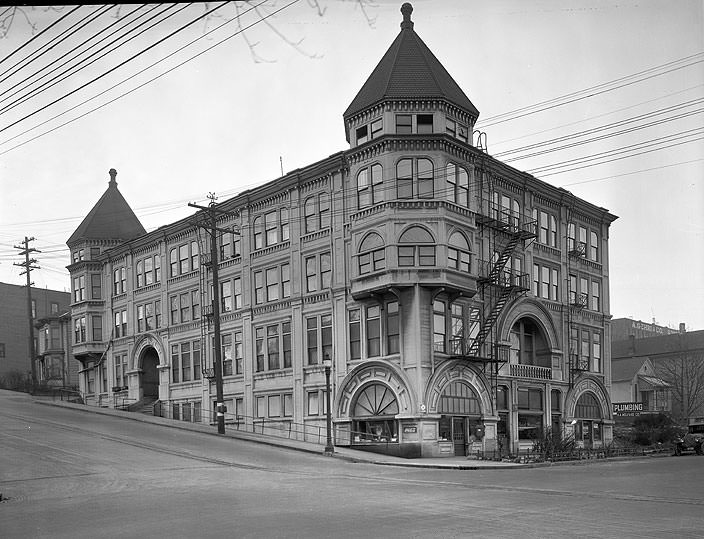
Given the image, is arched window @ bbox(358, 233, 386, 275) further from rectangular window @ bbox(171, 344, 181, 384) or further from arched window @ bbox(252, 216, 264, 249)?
rectangular window @ bbox(171, 344, 181, 384)

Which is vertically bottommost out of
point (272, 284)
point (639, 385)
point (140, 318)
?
point (639, 385)

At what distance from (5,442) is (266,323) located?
670 inches

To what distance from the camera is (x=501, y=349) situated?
145 ft

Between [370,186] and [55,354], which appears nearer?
[370,186]

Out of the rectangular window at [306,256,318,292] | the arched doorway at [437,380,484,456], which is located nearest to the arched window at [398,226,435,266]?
the arched doorway at [437,380,484,456]

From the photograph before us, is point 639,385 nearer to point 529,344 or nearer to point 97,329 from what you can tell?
point 529,344

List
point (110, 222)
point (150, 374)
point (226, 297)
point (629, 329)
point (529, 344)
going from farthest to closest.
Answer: point (629, 329) < point (150, 374) < point (110, 222) < point (226, 297) < point (529, 344)

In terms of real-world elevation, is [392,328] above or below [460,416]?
above

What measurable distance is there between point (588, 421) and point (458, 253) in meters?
18.3

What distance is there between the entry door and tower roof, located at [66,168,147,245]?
27.0 meters

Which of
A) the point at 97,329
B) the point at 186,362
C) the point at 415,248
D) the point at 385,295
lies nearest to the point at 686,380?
the point at 186,362

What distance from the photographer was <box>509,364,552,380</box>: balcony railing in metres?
45.4

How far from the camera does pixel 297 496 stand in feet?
64.8

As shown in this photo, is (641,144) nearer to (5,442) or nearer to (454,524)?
(454,524)
